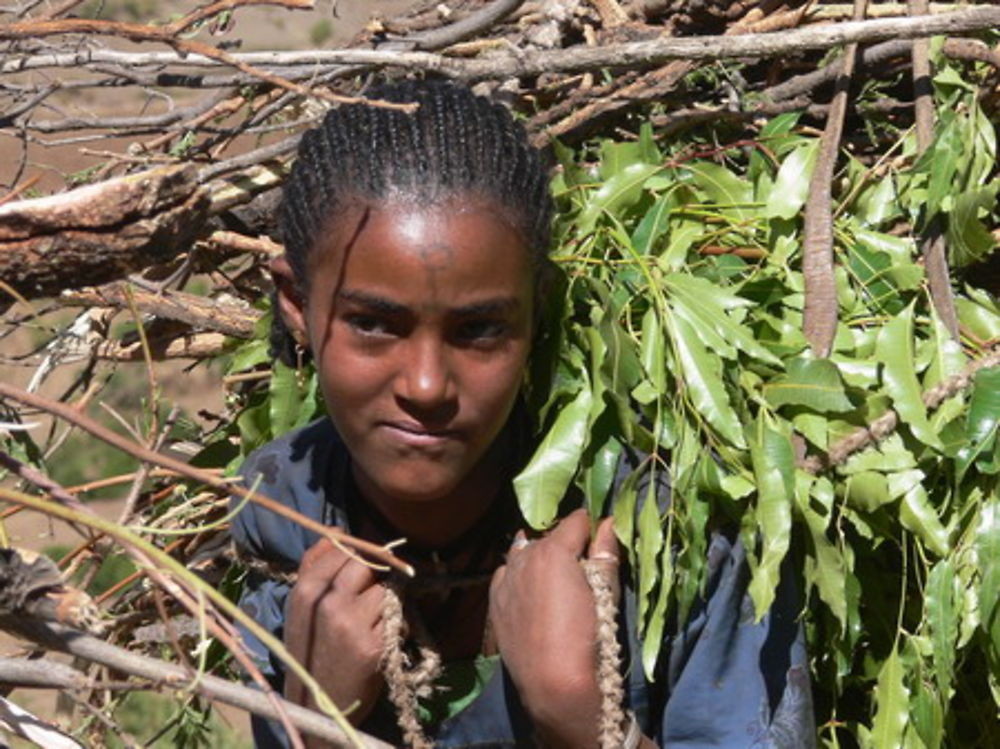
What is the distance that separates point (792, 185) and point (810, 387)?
14.4 inches

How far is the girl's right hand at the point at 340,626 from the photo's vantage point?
1.92 metres

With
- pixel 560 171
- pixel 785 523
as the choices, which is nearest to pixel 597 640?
pixel 785 523

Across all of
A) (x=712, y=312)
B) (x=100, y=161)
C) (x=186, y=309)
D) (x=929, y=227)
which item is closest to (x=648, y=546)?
(x=712, y=312)

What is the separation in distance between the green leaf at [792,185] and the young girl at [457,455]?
32cm

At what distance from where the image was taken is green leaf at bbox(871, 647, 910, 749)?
196 centimetres

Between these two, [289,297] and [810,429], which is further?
[289,297]

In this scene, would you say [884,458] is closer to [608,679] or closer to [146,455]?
[608,679]

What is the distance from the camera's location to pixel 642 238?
2109mm

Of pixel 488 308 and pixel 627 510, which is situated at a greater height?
pixel 488 308

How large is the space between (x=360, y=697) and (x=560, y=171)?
739mm

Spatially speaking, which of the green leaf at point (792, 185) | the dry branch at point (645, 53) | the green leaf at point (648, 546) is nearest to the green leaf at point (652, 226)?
the green leaf at point (792, 185)

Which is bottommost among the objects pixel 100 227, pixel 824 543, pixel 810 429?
pixel 824 543

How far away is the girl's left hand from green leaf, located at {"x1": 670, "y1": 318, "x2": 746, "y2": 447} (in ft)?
0.58

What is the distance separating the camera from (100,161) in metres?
5.49
